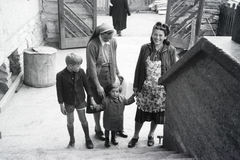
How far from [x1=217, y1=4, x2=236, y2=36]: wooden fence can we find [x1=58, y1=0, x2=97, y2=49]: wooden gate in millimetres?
4401

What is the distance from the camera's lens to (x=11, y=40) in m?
5.45

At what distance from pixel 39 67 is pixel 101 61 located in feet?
8.20

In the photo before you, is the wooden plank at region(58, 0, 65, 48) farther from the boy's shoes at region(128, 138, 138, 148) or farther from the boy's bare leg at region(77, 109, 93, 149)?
the boy's shoes at region(128, 138, 138, 148)

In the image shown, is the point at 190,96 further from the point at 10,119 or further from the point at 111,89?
the point at 10,119

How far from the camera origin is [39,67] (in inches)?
220

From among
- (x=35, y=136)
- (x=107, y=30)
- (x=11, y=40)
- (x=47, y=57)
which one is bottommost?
(x=35, y=136)

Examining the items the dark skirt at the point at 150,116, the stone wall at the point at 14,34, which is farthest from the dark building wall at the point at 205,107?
the stone wall at the point at 14,34

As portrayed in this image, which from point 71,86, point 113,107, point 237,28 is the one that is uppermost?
point 237,28

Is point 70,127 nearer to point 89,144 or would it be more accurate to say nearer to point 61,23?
point 89,144

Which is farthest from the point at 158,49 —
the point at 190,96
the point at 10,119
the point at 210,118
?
the point at 10,119

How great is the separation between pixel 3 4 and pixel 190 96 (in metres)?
4.14

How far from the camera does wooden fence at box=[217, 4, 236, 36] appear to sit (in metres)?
8.94

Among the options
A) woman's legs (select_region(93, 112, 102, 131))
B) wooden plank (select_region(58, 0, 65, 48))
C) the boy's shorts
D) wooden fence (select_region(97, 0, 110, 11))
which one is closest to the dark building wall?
the boy's shorts

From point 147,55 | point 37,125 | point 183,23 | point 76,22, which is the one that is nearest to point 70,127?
point 37,125
